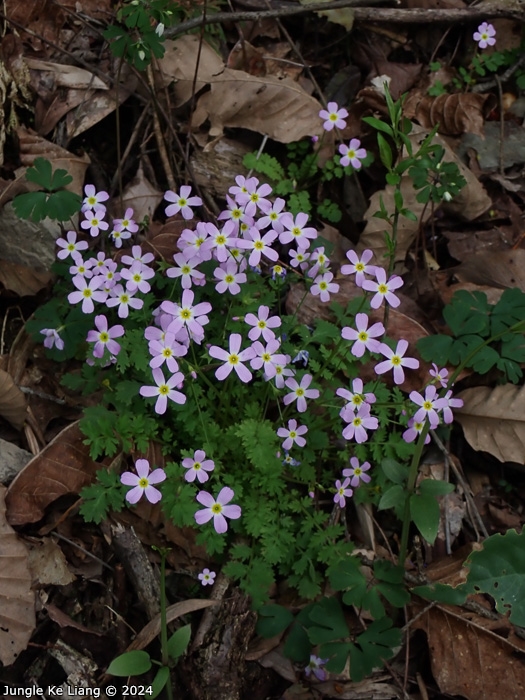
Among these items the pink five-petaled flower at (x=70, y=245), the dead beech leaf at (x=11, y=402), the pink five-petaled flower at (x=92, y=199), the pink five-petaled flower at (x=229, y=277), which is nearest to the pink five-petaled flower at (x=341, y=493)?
the pink five-petaled flower at (x=229, y=277)

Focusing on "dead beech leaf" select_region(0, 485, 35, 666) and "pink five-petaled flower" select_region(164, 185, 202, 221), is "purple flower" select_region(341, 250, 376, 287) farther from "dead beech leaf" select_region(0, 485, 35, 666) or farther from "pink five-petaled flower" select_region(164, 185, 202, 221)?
"dead beech leaf" select_region(0, 485, 35, 666)

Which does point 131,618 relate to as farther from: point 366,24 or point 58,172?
point 366,24

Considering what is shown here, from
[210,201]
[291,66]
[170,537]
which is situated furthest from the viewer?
[291,66]

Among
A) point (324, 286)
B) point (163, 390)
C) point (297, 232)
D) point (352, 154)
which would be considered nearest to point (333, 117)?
point (352, 154)

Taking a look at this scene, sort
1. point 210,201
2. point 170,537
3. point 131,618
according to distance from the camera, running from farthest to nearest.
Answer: point 210,201 → point 170,537 → point 131,618

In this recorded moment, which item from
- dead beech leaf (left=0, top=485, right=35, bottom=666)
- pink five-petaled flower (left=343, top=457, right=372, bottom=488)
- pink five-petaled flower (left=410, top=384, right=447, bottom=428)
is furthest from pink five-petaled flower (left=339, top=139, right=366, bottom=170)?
dead beech leaf (left=0, top=485, right=35, bottom=666)

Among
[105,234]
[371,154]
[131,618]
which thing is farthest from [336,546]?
[371,154]

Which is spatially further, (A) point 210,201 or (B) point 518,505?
(A) point 210,201
